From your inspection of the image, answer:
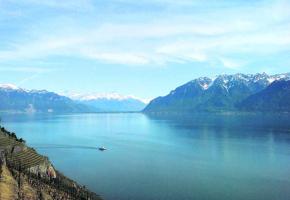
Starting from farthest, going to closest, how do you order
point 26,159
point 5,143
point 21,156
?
1. point 5,143
2. point 21,156
3. point 26,159

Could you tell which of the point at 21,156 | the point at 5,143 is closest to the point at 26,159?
the point at 21,156

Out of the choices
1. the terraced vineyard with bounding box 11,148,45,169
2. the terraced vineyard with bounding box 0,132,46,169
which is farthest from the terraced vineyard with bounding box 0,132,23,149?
the terraced vineyard with bounding box 11,148,45,169

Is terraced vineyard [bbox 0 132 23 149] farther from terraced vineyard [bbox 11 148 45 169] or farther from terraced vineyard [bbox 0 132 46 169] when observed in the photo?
terraced vineyard [bbox 11 148 45 169]

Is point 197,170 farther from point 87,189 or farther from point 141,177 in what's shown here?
point 87,189

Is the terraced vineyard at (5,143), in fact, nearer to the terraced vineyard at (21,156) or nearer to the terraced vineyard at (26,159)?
the terraced vineyard at (21,156)

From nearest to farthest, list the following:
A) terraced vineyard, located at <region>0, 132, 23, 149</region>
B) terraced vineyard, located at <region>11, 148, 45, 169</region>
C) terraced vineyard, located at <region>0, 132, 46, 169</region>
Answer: terraced vineyard, located at <region>11, 148, 45, 169</region> → terraced vineyard, located at <region>0, 132, 46, 169</region> → terraced vineyard, located at <region>0, 132, 23, 149</region>

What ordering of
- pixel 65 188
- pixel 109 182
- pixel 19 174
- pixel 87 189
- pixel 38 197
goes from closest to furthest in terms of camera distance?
pixel 38 197
pixel 19 174
pixel 65 188
pixel 87 189
pixel 109 182

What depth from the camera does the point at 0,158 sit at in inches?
5497

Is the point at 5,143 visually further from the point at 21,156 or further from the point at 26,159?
the point at 26,159

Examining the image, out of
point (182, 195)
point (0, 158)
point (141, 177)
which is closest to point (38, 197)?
point (0, 158)

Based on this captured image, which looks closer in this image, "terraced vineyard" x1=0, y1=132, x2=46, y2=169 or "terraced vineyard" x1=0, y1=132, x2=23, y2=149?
"terraced vineyard" x1=0, y1=132, x2=46, y2=169

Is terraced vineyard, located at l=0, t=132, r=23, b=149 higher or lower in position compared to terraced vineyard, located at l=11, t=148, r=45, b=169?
higher

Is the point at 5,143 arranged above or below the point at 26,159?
above

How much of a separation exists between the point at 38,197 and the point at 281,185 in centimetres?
9422
